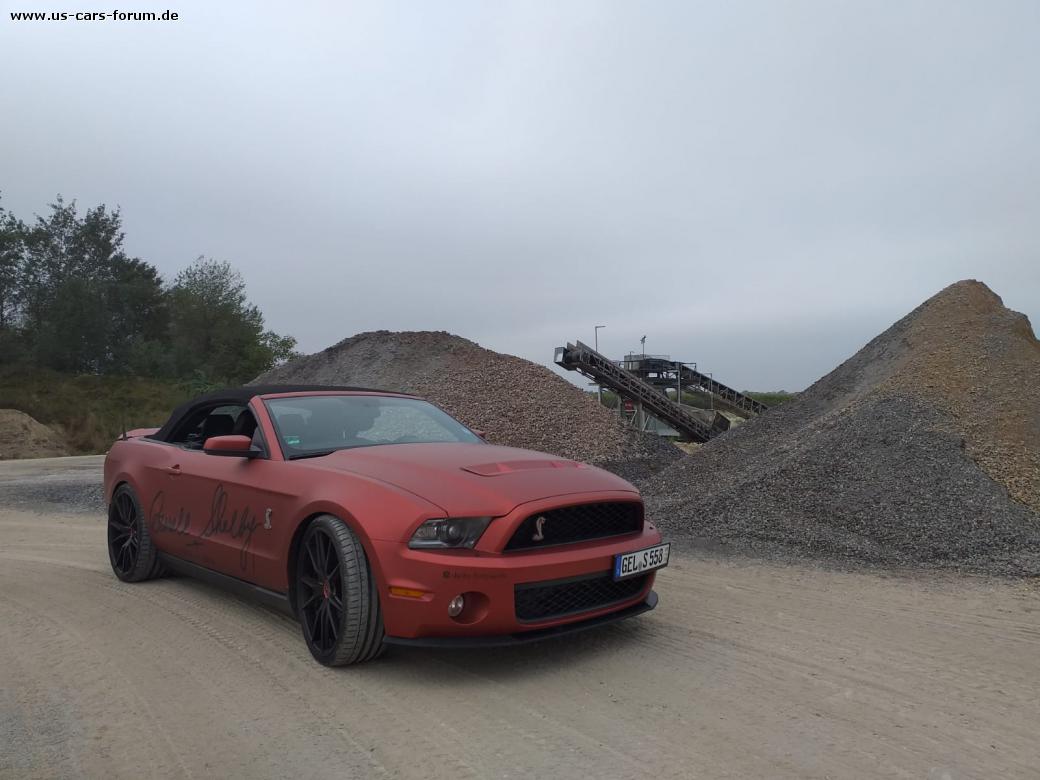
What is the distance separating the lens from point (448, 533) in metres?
3.58

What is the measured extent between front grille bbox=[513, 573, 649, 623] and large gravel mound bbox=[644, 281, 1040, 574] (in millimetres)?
3863

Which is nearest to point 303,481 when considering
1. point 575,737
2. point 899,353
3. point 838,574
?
point 575,737

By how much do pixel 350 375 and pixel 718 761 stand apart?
21.2 m

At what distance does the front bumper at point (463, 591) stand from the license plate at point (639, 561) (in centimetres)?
29

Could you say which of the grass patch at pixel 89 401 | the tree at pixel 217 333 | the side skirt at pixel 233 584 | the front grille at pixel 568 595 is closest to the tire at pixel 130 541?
the side skirt at pixel 233 584

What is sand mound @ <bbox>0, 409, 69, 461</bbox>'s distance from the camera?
27578 millimetres

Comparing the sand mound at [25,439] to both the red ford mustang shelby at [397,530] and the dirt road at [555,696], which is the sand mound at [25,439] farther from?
the red ford mustang shelby at [397,530]

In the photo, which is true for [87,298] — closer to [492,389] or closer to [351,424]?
[492,389]

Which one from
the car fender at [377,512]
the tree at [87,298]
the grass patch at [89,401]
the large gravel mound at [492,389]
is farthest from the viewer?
the tree at [87,298]

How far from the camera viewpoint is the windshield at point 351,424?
4680 mm

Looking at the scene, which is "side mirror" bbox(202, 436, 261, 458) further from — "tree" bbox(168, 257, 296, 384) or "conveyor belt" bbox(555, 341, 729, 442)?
"tree" bbox(168, 257, 296, 384)

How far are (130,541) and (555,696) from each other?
4.00 m
